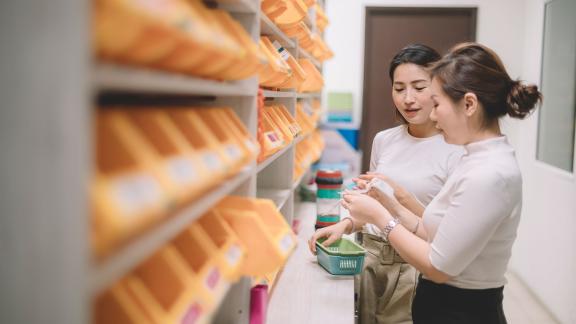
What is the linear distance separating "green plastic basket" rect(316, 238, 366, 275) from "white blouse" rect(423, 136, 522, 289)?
58cm

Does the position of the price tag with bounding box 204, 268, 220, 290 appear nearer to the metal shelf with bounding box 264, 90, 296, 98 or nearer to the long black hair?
the metal shelf with bounding box 264, 90, 296, 98

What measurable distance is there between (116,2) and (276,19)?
1631 millimetres

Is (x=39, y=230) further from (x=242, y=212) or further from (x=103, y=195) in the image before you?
(x=242, y=212)

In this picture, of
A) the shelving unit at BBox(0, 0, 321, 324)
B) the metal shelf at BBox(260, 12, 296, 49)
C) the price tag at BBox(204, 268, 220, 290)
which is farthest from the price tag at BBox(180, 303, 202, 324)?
the metal shelf at BBox(260, 12, 296, 49)

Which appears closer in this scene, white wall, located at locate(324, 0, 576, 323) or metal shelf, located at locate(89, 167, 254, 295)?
metal shelf, located at locate(89, 167, 254, 295)

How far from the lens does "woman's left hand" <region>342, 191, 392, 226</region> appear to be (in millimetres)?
2027

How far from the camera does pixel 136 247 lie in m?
0.84

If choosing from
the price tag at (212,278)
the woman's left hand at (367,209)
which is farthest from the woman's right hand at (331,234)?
the price tag at (212,278)

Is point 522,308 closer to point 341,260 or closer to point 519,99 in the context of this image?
point 341,260

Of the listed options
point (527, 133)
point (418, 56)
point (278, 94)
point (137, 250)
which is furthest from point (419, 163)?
point (527, 133)

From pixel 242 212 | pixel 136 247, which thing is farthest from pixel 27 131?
pixel 242 212

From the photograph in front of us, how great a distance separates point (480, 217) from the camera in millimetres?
1633

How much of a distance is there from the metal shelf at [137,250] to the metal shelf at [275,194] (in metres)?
1.48

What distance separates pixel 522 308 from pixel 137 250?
414 centimetres
